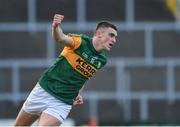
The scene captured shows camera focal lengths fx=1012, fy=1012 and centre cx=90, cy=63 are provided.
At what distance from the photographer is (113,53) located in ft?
64.8

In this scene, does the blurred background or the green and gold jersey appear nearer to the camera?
the green and gold jersey

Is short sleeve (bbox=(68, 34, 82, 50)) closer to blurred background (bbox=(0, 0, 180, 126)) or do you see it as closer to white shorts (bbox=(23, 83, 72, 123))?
white shorts (bbox=(23, 83, 72, 123))

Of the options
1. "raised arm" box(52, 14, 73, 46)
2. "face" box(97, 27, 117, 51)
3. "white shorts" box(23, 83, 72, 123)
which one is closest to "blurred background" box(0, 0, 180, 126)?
"white shorts" box(23, 83, 72, 123)

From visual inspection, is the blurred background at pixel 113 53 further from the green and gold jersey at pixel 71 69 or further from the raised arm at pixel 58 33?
the raised arm at pixel 58 33

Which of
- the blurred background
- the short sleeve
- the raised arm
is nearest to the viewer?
the raised arm

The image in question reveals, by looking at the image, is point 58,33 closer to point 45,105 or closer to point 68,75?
point 68,75

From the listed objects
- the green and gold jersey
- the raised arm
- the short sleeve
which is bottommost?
the green and gold jersey

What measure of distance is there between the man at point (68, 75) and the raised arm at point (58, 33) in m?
0.12

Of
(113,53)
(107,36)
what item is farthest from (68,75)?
(113,53)

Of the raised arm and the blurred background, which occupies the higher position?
the raised arm

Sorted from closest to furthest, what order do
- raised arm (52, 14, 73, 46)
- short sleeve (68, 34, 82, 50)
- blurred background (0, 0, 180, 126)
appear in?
raised arm (52, 14, 73, 46) → short sleeve (68, 34, 82, 50) → blurred background (0, 0, 180, 126)

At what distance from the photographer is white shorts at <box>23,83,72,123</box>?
962 centimetres

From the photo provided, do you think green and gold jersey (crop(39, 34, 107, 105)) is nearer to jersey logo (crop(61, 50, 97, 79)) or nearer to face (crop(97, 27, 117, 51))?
jersey logo (crop(61, 50, 97, 79))

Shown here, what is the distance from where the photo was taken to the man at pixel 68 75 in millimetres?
9602
